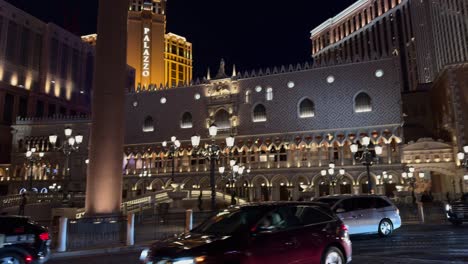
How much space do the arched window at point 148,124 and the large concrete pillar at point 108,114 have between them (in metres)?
31.7

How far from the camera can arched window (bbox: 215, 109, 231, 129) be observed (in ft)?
152

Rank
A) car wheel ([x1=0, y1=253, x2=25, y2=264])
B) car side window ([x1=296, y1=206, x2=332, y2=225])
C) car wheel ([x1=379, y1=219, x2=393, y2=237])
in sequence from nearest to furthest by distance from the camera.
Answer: car side window ([x1=296, y1=206, x2=332, y2=225]), car wheel ([x1=0, y1=253, x2=25, y2=264]), car wheel ([x1=379, y1=219, x2=393, y2=237])

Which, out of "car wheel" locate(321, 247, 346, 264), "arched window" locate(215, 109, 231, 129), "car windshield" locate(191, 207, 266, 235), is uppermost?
"arched window" locate(215, 109, 231, 129)

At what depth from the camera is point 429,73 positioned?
55.4 meters

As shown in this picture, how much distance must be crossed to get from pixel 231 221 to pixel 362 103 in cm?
3674

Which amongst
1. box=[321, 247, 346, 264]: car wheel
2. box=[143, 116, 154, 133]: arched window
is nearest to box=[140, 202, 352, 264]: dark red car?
box=[321, 247, 346, 264]: car wheel

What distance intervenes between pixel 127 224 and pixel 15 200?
2300 centimetres

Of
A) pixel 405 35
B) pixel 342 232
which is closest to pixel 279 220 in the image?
pixel 342 232

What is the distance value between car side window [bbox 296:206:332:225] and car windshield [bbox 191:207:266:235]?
2.63 feet

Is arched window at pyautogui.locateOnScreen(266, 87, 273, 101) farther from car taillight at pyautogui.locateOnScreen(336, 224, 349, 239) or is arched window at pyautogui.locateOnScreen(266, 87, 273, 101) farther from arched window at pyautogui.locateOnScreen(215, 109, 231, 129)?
car taillight at pyautogui.locateOnScreen(336, 224, 349, 239)

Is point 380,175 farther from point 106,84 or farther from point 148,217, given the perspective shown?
point 106,84

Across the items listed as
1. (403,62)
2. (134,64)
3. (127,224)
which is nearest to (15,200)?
(127,224)

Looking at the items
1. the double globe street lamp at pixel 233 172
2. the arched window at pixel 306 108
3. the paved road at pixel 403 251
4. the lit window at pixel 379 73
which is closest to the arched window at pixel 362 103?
the lit window at pixel 379 73

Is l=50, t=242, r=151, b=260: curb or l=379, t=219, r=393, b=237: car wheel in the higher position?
l=379, t=219, r=393, b=237: car wheel
